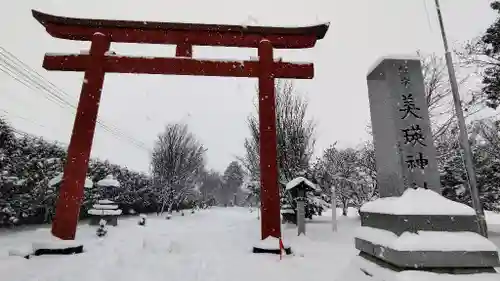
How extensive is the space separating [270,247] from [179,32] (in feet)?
21.5

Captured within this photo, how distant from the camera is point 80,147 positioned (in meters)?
7.03

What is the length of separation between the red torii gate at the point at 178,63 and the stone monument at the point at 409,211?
289 cm

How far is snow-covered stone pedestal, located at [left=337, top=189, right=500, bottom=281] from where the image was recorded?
11.4ft

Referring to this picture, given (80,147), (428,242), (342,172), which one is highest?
(342,172)

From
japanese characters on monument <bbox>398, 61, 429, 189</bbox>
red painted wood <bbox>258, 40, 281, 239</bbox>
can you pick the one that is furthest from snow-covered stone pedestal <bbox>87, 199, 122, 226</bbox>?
japanese characters on monument <bbox>398, 61, 429, 189</bbox>

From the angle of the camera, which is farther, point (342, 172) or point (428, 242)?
point (342, 172)

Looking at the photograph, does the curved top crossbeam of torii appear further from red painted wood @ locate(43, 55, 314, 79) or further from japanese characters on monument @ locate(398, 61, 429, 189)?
japanese characters on monument @ locate(398, 61, 429, 189)

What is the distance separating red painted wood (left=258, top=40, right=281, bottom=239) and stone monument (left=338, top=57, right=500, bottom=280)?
8.09 feet

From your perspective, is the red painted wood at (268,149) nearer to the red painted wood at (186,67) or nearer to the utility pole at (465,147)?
the red painted wood at (186,67)

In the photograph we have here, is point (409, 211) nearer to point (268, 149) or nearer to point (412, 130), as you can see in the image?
point (412, 130)

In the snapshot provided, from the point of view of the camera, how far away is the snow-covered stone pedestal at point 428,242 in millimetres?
3461

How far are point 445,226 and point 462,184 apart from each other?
11.5 meters

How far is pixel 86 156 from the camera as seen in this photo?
7066mm

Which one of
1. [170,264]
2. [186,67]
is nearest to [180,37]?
[186,67]
